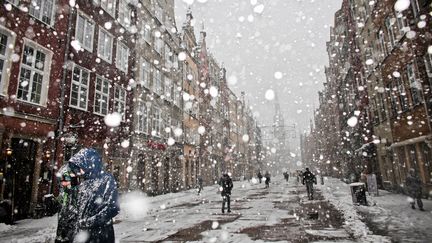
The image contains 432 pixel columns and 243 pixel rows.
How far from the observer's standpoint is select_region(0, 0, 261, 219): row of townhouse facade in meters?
11.8

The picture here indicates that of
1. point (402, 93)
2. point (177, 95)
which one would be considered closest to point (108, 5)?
point (177, 95)

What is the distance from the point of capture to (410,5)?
48.2ft

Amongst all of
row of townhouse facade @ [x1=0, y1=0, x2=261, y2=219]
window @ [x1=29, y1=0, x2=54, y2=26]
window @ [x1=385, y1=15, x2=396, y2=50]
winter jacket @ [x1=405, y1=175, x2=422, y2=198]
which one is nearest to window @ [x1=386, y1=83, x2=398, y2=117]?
window @ [x1=385, y1=15, x2=396, y2=50]

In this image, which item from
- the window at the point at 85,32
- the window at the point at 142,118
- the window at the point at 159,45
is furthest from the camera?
the window at the point at 159,45

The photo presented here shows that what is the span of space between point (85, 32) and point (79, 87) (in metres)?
3.34

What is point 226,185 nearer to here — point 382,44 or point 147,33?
point 382,44

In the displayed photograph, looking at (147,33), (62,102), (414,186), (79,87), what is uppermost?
(147,33)

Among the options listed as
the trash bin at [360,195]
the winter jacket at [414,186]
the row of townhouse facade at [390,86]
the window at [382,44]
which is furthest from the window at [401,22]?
the trash bin at [360,195]

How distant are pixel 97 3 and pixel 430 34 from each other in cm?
1775

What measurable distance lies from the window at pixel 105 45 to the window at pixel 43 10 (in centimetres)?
372

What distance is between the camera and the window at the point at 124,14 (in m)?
20.5

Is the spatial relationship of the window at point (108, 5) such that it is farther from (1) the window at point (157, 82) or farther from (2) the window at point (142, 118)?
(1) the window at point (157, 82)

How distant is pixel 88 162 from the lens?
3.50 meters

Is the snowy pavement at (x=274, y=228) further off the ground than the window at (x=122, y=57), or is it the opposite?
the window at (x=122, y=57)
